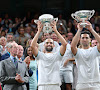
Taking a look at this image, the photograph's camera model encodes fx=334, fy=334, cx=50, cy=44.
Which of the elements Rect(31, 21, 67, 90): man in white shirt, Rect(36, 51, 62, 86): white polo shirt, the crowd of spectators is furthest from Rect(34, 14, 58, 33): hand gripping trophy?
the crowd of spectators

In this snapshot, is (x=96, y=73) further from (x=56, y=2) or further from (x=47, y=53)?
(x=56, y=2)

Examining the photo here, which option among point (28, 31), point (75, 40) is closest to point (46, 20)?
point (75, 40)

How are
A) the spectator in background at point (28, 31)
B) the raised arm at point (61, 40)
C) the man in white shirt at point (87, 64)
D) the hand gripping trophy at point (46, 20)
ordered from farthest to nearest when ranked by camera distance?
the spectator in background at point (28, 31), the hand gripping trophy at point (46, 20), the raised arm at point (61, 40), the man in white shirt at point (87, 64)

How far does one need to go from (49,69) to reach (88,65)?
843mm

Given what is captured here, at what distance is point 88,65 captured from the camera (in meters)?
7.13

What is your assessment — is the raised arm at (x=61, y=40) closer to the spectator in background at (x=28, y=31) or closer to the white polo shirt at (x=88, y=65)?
the white polo shirt at (x=88, y=65)

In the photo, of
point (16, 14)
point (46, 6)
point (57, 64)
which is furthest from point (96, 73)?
point (46, 6)

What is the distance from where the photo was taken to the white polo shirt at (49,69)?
720cm

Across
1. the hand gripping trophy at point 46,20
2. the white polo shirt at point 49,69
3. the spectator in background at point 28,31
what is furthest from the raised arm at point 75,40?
the spectator in background at point 28,31

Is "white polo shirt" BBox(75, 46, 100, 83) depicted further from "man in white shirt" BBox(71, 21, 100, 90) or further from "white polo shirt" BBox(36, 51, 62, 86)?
"white polo shirt" BBox(36, 51, 62, 86)

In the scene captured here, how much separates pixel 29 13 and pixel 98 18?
3.09 meters

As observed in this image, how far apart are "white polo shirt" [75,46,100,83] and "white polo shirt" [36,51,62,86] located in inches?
18.7

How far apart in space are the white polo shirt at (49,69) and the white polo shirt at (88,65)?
0.47 m

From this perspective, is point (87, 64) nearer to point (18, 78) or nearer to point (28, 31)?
point (18, 78)
